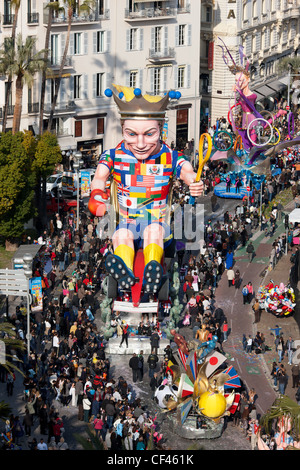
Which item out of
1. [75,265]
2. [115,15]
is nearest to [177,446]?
[75,265]

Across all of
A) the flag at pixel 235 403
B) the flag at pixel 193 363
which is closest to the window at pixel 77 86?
the flag at pixel 193 363

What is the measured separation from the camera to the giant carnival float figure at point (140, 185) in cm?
3919

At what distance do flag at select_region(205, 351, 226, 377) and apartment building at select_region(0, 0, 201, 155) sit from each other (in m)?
32.5

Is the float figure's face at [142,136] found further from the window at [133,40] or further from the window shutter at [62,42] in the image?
the window at [133,40]

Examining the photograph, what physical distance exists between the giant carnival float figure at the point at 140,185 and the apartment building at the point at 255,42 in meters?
34.1

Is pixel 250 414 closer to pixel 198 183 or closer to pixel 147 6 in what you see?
pixel 198 183

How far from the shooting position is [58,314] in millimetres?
42438

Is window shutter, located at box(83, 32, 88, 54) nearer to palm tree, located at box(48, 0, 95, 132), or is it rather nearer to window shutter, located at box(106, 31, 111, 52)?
window shutter, located at box(106, 31, 111, 52)

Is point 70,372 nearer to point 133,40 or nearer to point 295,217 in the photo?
point 295,217

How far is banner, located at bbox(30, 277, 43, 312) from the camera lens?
4191cm

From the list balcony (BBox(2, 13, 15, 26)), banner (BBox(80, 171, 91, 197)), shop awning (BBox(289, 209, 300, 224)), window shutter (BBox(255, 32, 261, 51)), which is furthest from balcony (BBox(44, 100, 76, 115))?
window shutter (BBox(255, 32, 261, 51))
